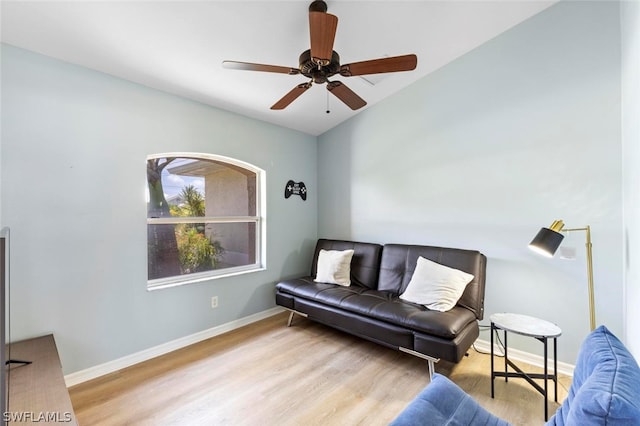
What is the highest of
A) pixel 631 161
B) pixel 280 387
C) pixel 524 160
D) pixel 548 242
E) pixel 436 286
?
pixel 524 160

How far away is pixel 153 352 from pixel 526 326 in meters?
3.15

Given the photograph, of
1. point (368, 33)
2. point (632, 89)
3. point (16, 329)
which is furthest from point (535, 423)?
point (16, 329)

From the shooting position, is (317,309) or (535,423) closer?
(535,423)

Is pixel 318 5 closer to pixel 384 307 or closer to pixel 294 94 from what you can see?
pixel 294 94

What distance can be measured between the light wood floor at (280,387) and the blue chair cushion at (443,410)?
78 centimetres

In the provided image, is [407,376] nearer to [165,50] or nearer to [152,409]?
[152,409]

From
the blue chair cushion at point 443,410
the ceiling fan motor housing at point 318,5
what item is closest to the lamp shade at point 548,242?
the blue chair cushion at point 443,410

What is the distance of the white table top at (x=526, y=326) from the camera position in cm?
191

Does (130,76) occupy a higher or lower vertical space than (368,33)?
lower

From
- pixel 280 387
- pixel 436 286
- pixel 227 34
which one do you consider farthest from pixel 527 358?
pixel 227 34

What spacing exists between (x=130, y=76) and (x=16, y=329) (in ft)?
6.95

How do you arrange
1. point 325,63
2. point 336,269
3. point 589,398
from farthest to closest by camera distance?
point 336,269 → point 325,63 → point 589,398

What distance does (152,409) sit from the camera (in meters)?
1.93

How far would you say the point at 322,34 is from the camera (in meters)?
1.56
